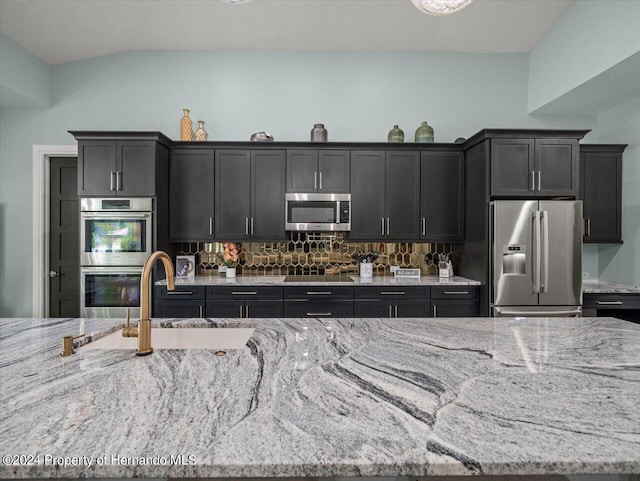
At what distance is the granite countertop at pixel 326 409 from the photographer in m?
0.62

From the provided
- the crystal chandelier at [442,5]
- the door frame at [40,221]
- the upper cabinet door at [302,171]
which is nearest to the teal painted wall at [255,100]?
the door frame at [40,221]

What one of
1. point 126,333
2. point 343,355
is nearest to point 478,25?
point 343,355

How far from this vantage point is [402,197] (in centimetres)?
363

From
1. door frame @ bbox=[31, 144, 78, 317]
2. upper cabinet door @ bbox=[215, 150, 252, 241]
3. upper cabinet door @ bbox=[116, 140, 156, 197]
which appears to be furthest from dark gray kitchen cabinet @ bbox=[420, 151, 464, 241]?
door frame @ bbox=[31, 144, 78, 317]

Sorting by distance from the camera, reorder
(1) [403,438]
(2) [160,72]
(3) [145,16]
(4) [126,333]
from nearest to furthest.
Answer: (1) [403,438] → (4) [126,333] → (3) [145,16] → (2) [160,72]

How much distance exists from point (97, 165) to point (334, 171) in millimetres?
2264

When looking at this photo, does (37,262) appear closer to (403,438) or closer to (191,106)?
(191,106)

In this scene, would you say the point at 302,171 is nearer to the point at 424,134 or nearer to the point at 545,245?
the point at 424,134

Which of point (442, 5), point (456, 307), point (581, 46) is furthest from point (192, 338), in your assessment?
point (581, 46)

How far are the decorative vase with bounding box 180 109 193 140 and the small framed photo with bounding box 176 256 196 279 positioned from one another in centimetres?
125

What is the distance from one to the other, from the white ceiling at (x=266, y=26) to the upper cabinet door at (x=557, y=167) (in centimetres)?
131

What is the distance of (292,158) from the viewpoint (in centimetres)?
360

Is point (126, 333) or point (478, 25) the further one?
point (478, 25)

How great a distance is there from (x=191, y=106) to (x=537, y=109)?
375 centimetres
